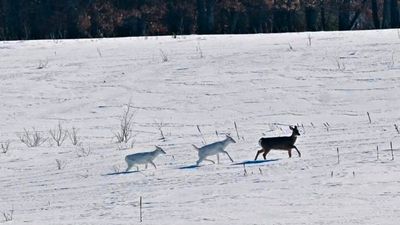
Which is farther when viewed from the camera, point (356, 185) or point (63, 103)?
point (63, 103)

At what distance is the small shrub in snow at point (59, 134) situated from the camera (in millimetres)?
16484

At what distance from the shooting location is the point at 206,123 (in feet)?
57.9

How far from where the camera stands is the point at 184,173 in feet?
41.1

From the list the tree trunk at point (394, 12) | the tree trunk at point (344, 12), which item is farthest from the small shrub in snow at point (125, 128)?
the tree trunk at point (344, 12)

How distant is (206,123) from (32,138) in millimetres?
2739

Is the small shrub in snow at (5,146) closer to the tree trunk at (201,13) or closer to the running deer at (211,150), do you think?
the running deer at (211,150)

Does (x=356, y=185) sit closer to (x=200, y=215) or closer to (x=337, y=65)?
(x=200, y=215)

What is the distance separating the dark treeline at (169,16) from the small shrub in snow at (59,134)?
22304mm

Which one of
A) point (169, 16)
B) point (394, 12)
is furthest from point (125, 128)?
point (394, 12)

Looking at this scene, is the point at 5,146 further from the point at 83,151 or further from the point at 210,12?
the point at 210,12

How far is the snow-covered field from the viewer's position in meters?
10.6

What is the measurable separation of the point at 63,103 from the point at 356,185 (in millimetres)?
10208

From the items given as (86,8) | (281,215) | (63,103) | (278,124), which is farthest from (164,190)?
(86,8)

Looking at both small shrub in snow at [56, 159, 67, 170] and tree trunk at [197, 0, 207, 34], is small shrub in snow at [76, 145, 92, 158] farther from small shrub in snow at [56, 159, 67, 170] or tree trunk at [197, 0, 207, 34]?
tree trunk at [197, 0, 207, 34]
